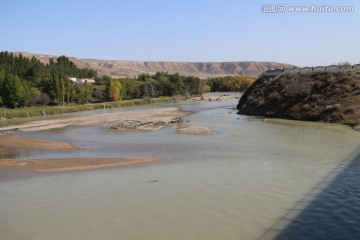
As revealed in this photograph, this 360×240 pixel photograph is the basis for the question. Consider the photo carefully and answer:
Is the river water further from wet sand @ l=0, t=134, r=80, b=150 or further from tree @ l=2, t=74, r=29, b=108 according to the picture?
tree @ l=2, t=74, r=29, b=108

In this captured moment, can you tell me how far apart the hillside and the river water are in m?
14.5

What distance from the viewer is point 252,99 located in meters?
61.9

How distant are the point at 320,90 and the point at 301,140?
22.8m

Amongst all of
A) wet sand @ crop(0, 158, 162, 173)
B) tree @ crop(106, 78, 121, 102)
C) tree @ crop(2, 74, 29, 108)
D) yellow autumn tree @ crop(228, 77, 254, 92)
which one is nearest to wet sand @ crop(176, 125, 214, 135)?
wet sand @ crop(0, 158, 162, 173)


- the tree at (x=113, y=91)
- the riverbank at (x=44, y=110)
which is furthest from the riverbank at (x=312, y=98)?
the tree at (x=113, y=91)

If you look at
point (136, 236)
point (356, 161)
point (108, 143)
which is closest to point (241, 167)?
point (356, 161)

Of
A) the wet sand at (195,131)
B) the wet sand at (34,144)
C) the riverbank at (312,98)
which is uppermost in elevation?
the riverbank at (312,98)

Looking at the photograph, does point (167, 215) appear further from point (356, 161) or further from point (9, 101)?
point (9, 101)

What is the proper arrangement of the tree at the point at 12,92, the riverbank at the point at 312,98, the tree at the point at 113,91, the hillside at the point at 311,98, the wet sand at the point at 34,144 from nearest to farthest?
the wet sand at the point at 34,144 → the riverbank at the point at 312,98 → the hillside at the point at 311,98 → the tree at the point at 12,92 → the tree at the point at 113,91

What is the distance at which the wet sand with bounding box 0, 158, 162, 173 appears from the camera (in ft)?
72.4

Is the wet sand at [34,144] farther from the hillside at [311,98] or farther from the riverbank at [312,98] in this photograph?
the hillside at [311,98]

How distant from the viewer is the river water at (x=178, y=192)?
12477 mm

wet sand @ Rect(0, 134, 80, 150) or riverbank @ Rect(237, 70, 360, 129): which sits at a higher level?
riverbank @ Rect(237, 70, 360, 129)

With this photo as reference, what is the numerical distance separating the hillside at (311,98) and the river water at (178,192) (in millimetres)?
14530
